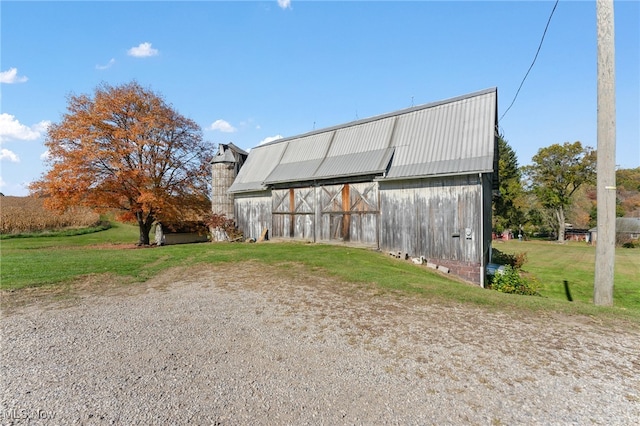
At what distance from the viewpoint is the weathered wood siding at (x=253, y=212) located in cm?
2031

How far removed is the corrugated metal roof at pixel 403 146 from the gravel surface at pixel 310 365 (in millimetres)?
8177

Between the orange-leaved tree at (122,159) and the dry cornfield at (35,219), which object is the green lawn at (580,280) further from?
the dry cornfield at (35,219)

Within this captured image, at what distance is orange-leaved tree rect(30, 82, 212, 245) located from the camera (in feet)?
Result: 56.6

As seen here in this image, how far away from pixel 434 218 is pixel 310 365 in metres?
10.7

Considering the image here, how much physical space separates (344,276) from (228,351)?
536 centimetres

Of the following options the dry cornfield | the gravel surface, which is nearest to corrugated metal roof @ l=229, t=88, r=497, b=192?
the gravel surface

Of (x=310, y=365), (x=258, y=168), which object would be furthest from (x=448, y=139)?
(x=258, y=168)

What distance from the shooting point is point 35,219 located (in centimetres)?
2792

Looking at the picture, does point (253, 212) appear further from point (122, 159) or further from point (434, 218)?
point (434, 218)

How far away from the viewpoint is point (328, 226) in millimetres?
16812

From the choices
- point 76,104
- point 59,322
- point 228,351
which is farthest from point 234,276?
point 76,104

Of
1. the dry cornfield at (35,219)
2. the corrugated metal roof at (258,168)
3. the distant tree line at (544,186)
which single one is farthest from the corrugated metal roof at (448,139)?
the distant tree line at (544,186)

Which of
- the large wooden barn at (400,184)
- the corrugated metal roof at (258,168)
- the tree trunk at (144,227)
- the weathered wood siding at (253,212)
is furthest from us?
the tree trunk at (144,227)

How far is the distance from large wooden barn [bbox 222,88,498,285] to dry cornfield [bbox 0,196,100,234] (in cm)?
1858
